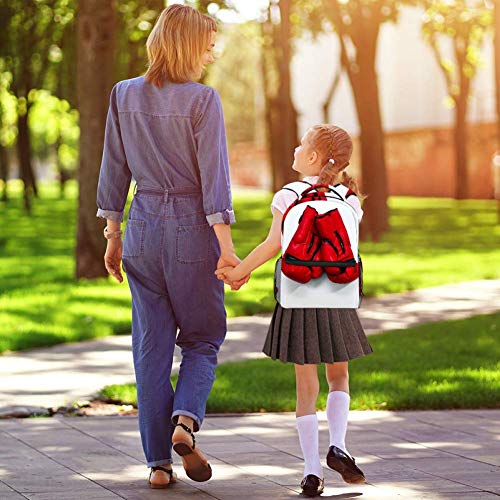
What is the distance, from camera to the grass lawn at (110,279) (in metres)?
11.3

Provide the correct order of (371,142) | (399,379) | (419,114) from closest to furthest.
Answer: (399,379)
(371,142)
(419,114)

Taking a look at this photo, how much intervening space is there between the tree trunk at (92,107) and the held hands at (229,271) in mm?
10459

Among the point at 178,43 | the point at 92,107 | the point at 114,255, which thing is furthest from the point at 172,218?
the point at 92,107

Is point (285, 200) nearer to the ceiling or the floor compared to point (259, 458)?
nearer to the ceiling

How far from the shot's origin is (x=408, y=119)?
62531 millimetres

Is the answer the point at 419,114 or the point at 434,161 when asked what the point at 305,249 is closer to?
the point at 434,161

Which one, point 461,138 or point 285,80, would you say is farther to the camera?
point 461,138

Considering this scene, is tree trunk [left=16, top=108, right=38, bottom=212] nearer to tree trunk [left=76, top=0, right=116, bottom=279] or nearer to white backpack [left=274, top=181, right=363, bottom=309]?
tree trunk [left=76, top=0, right=116, bottom=279]

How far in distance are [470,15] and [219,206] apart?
98.1ft

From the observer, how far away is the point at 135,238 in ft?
16.9

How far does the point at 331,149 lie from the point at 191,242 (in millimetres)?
673

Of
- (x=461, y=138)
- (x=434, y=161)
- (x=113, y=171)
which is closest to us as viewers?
(x=113, y=171)

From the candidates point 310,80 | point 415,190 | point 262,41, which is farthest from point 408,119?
point 262,41

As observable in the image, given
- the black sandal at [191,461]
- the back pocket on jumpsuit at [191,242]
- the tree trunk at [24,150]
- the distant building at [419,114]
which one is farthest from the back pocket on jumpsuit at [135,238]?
the distant building at [419,114]
